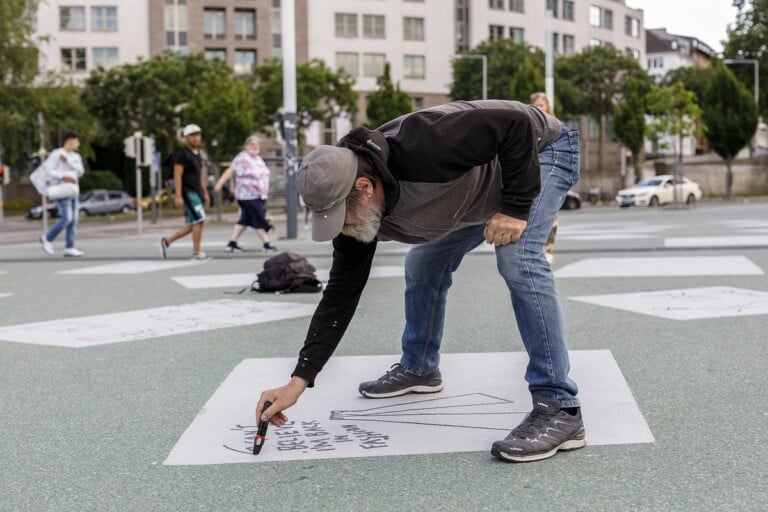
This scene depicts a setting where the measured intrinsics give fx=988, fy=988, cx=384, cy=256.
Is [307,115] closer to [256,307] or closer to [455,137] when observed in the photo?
[256,307]

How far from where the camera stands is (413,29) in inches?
2768

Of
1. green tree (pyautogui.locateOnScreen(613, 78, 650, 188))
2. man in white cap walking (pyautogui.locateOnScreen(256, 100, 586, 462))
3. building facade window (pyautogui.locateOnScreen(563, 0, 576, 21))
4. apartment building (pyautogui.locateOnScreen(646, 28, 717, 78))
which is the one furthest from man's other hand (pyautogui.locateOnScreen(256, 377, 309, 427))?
apartment building (pyautogui.locateOnScreen(646, 28, 717, 78))

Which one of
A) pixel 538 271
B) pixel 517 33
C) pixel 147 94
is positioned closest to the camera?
pixel 538 271

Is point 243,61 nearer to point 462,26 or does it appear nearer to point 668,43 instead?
point 462,26

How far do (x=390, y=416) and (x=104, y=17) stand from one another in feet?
220

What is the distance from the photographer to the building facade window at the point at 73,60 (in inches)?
2633

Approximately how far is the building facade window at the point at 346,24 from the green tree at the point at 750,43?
84.0 ft

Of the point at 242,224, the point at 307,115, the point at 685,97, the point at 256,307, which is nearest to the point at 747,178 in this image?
the point at 685,97

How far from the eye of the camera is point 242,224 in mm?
14625

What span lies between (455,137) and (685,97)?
5409 cm

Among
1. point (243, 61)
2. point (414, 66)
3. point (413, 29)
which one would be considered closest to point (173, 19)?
point (243, 61)

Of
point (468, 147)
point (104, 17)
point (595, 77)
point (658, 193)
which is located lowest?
point (658, 193)

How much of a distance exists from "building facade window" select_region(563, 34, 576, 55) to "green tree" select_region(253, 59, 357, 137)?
85.2 feet

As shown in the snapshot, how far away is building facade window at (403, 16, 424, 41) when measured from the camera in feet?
230
